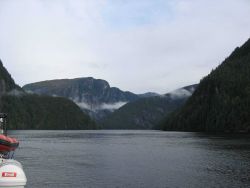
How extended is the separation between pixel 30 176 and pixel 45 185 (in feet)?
26.6

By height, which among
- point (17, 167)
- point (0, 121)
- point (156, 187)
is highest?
point (0, 121)

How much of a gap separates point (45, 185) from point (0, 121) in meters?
18.1

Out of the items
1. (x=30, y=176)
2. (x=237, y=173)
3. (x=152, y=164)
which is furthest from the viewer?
(x=152, y=164)

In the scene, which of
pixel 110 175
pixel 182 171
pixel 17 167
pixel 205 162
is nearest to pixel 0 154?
pixel 17 167

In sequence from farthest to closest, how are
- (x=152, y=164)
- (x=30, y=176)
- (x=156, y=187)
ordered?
1. (x=152, y=164)
2. (x=30, y=176)
3. (x=156, y=187)

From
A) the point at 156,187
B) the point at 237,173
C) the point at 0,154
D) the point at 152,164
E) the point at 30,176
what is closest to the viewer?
the point at 0,154

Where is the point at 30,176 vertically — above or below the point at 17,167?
below

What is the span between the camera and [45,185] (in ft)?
174

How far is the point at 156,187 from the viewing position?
173 feet

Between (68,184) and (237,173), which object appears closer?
(68,184)

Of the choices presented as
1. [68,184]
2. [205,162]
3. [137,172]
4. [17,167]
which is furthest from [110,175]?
[17,167]

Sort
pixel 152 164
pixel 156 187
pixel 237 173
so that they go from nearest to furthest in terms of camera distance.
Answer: pixel 156 187 < pixel 237 173 < pixel 152 164

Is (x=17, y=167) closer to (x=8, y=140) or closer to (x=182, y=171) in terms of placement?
(x=8, y=140)

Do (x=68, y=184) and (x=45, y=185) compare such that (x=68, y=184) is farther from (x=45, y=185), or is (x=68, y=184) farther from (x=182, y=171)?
(x=182, y=171)
